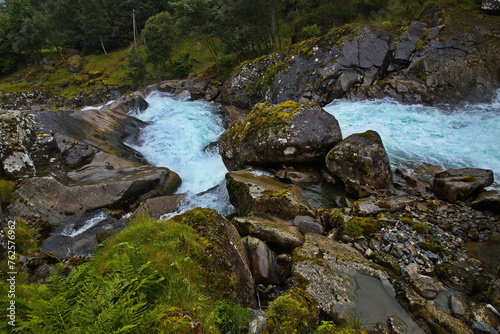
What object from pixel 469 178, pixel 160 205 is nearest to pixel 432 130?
pixel 469 178

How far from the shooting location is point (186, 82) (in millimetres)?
31047

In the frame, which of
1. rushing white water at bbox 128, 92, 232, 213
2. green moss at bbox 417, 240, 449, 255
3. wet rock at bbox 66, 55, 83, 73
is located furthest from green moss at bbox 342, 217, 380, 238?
wet rock at bbox 66, 55, 83, 73

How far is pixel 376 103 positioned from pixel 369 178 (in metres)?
8.90

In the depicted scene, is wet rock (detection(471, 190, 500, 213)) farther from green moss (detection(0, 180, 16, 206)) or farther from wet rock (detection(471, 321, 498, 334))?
green moss (detection(0, 180, 16, 206))

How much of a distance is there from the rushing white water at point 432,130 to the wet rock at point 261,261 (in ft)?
25.6

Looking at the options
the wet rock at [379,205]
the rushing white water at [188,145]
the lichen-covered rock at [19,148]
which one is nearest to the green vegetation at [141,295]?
the wet rock at [379,205]

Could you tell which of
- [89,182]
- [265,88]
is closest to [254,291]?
[89,182]

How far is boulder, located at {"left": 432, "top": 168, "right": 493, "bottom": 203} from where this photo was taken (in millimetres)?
8508

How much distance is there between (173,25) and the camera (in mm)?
39344

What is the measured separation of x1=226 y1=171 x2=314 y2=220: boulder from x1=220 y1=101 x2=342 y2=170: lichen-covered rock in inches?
70.6

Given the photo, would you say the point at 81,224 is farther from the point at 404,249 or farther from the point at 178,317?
the point at 404,249

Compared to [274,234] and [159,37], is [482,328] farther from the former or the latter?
[159,37]

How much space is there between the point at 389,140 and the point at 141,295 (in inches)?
505

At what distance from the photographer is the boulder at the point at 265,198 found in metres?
8.41
